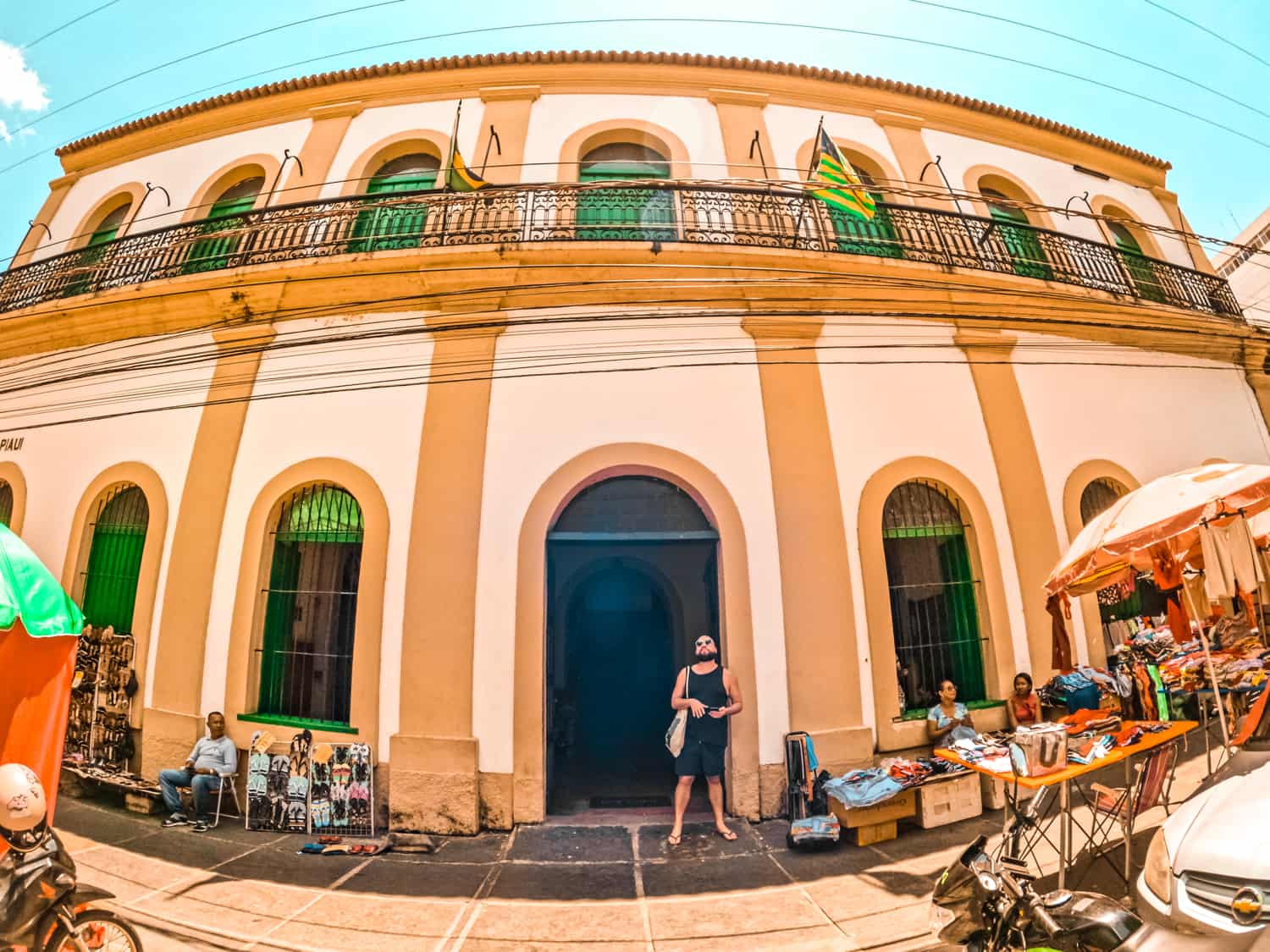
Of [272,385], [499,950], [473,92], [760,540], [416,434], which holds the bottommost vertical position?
[499,950]

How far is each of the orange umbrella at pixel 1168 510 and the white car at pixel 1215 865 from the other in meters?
1.63

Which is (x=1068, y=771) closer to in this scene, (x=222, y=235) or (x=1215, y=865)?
(x=1215, y=865)

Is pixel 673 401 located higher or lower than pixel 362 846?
higher

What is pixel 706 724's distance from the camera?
486 centimetres

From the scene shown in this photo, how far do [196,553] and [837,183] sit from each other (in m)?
8.42

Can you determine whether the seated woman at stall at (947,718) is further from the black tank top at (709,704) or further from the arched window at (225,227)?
the arched window at (225,227)

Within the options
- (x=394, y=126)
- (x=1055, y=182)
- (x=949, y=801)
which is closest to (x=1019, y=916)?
(x=949, y=801)

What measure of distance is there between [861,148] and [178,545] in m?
10.6

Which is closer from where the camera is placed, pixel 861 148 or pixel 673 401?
pixel 673 401

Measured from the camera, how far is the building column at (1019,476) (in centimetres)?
616

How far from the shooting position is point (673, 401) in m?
6.07

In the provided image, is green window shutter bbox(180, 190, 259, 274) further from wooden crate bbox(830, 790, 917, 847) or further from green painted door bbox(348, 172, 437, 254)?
wooden crate bbox(830, 790, 917, 847)

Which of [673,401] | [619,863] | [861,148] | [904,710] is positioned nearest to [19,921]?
[619,863]

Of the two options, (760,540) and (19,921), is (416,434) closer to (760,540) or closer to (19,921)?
(760,540)
